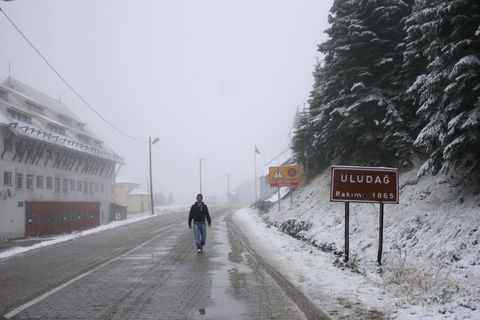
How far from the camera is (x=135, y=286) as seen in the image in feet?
30.2

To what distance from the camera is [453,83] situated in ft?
34.4

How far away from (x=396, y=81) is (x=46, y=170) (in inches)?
1354

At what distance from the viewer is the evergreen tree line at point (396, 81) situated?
440 inches

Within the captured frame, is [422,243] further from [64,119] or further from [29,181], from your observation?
[64,119]

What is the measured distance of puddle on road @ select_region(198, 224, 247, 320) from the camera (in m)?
7.04

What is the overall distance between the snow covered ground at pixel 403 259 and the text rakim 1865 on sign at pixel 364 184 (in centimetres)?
139

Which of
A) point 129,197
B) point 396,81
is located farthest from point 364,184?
point 129,197

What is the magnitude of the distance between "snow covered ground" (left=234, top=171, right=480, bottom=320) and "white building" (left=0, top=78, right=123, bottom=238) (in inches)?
1038

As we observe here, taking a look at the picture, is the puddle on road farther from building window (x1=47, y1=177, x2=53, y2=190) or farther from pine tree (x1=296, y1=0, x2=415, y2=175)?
building window (x1=47, y1=177, x2=53, y2=190)

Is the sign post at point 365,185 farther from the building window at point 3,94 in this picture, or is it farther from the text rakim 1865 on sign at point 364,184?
the building window at point 3,94

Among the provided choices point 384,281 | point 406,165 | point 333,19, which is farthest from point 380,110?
point 384,281

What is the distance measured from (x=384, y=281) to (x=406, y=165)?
33.1 ft

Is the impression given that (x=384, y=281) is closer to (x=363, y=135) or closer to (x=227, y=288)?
(x=227, y=288)

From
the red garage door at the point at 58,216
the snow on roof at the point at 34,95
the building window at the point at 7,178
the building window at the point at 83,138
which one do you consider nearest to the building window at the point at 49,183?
the red garage door at the point at 58,216
